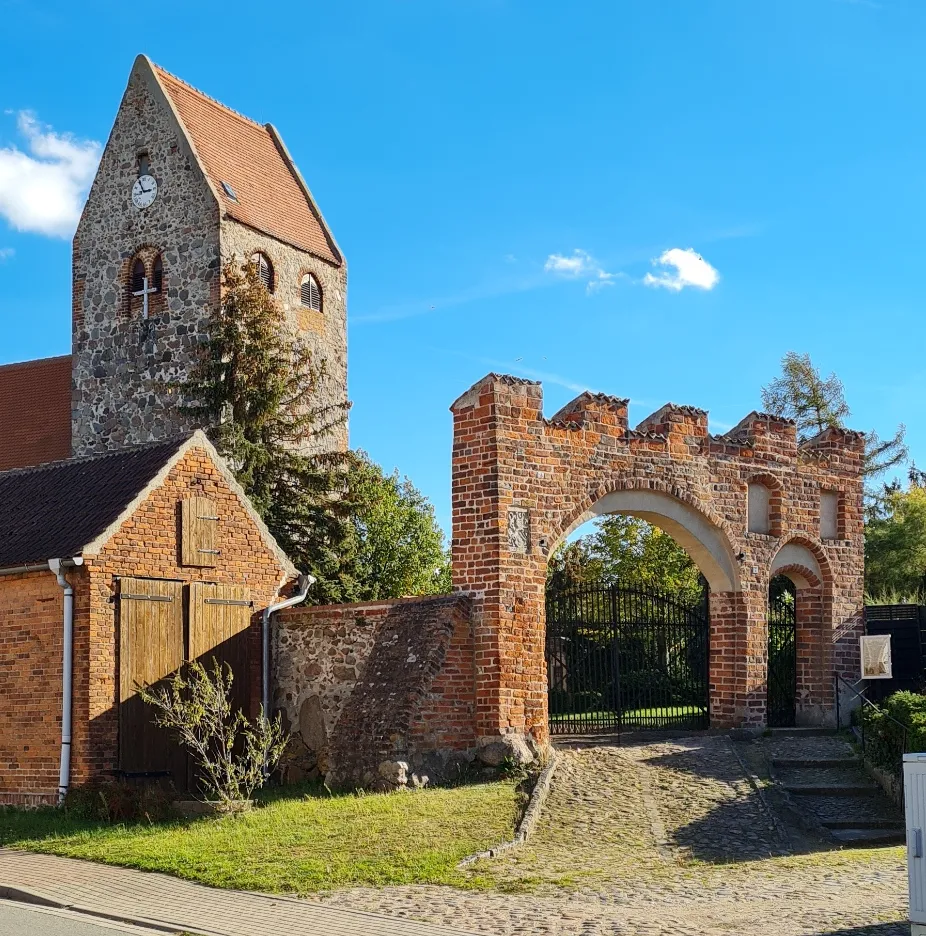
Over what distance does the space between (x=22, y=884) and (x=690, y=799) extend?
7212 millimetres

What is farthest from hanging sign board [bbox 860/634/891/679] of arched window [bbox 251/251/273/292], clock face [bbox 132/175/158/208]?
clock face [bbox 132/175/158/208]

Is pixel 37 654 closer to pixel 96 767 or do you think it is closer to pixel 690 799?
pixel 96 767

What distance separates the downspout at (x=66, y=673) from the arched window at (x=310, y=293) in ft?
65.6

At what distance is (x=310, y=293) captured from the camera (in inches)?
1426

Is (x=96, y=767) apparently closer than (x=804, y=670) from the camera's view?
Yes

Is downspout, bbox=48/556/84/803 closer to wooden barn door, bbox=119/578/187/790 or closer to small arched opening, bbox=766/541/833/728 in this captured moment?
wooden barn door, bbox=119/578/187/790

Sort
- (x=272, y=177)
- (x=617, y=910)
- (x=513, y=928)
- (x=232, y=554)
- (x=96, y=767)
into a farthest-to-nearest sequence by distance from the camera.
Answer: (x=272, y=177) → (x=232, y=554) → (x=96, y=767) → (x=617, y=910) → (x=513, y=928)

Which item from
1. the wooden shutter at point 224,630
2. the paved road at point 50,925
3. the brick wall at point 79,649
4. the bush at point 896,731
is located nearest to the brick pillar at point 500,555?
the wooden shutter at point 224,630

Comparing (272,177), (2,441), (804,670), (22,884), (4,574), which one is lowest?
(22,884)

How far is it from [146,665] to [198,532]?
6.62 feet

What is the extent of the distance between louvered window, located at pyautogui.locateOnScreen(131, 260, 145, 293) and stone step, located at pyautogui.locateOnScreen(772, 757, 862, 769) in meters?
22.6

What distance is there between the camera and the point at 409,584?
3581 centimetres

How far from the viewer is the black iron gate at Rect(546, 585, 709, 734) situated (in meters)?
18.5

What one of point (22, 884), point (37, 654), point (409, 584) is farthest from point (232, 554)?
point (409, 584)
